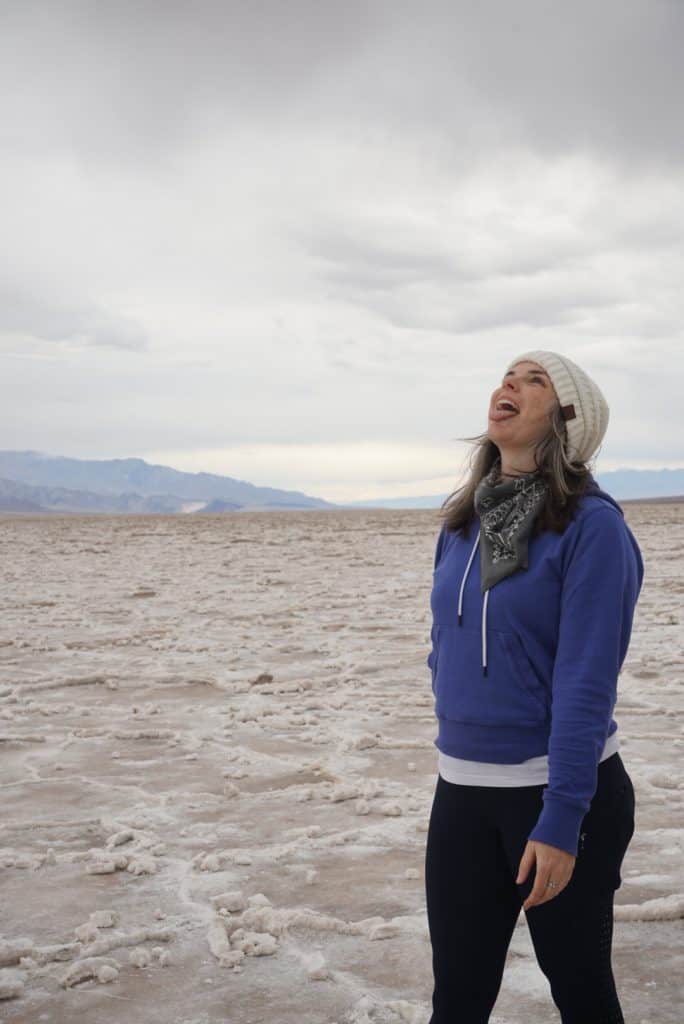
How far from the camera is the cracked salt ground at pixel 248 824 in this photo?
3088 mm

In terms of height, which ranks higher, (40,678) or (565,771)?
(565,771)

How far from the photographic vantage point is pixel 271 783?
5141 millimetres

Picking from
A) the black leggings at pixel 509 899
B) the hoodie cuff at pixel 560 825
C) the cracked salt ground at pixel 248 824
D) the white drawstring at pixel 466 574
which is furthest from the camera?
the cracked salt ground at pixel 248 824

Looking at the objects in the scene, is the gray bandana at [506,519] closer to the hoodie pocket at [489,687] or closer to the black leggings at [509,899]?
the hoodie pocket at [489,687]

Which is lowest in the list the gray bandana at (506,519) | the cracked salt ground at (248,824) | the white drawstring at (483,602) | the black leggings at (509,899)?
the cracked salt ground at (248,824)

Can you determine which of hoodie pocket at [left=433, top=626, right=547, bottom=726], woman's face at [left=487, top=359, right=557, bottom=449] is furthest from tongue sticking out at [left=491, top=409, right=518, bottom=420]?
hoodie pocket at [left=433, top=626, right=547, bottom=726]

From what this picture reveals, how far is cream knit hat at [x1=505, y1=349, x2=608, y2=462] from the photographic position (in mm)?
2125

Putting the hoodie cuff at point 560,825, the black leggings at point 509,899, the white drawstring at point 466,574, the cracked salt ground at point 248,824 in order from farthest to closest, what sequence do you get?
the cracked salt ground at point 248,824 < the white drawstring at point 466,574 < the black leggings at point 509,899 < the hoodie cuff at point 560,825

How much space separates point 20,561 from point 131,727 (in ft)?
40.2

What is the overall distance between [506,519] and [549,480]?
0.12m

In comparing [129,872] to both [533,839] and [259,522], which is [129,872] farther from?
[259,522]

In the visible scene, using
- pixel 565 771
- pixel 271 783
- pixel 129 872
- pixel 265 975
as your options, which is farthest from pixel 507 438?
pixel 271 783

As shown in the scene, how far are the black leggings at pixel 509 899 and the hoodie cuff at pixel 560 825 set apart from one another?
0.36 feet

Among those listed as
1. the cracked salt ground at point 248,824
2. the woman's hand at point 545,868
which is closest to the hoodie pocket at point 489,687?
the woman's hand at point 545,868
